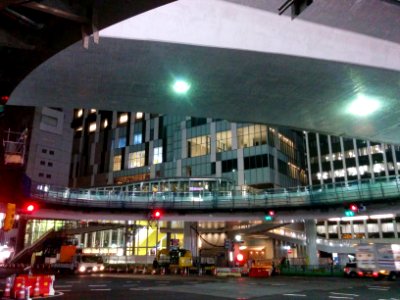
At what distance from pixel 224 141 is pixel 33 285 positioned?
5217 centimetres

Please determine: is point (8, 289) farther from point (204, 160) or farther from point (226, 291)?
point (204, 160)

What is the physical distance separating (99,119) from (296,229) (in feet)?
180

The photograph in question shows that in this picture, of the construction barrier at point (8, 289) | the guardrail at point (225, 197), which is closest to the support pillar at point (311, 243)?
the guardrail at point (225, 197)

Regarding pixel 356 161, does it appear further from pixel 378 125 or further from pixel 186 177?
pixel 378 125

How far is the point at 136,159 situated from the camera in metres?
79.9

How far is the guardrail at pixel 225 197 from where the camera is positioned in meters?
37.1

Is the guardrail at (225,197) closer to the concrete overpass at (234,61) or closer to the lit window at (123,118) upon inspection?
the concrete overpass at (234,61)

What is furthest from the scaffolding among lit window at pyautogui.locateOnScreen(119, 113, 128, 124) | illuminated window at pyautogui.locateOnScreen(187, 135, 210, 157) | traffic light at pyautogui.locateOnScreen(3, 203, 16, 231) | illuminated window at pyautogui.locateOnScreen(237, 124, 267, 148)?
lit window at pyautogui.locateOnScreen(119, 113, 128, 124)

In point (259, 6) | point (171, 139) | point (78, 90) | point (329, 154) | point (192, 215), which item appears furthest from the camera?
point (329, 154)

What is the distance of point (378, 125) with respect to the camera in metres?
14.9

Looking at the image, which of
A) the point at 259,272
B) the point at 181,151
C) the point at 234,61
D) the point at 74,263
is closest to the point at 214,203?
the point at 259,272

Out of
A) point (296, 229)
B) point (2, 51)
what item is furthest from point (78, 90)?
point (296, 229)

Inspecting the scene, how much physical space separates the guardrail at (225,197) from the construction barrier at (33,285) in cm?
2106

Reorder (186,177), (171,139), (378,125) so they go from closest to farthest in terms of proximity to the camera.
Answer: (378,125) → (186,177) → (171,139)
